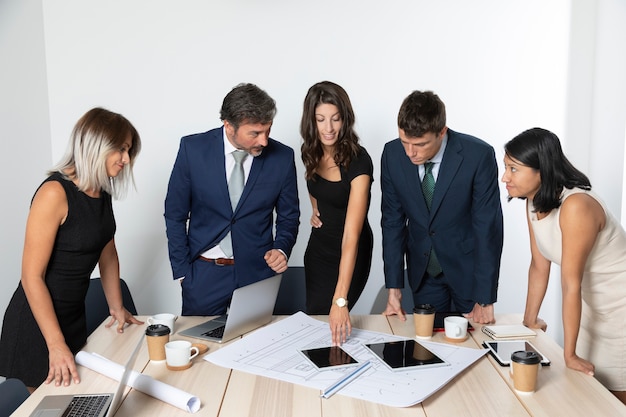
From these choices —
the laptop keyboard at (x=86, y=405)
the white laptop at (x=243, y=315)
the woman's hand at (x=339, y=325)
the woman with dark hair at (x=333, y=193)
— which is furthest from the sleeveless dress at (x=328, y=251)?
the laptop keyboard at (x=86, y=405)

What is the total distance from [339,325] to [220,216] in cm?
90

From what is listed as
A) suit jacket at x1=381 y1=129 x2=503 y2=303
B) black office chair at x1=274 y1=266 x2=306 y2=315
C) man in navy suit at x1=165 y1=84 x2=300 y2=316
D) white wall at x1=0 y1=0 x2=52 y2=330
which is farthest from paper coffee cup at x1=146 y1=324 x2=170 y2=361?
white wall at x1=0 y1=0 x2=52 y2=330

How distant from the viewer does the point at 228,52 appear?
167 inches

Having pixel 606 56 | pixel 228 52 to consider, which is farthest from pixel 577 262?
pixel 228 52

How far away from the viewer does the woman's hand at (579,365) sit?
196 cm

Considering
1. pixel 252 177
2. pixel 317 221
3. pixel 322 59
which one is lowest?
pixel 317 221

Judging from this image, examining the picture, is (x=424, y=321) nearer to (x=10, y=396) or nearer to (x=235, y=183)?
(x=235, y=183)

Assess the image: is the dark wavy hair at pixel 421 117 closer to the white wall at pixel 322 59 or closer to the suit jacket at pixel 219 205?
the suit jacket at pixel 219 205

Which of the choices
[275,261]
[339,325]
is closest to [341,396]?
[339,325]

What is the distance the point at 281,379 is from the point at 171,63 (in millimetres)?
2895

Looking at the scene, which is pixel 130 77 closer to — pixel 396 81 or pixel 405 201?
pixel 396 81

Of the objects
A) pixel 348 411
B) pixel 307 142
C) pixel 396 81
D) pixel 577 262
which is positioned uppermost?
pixel 396 81

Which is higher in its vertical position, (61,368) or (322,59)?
(322,59)

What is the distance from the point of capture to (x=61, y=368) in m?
1.95
